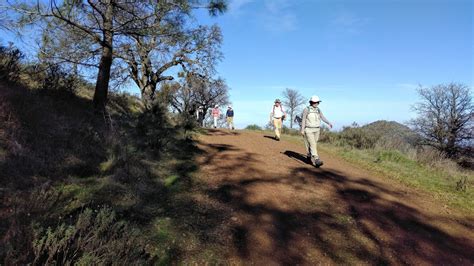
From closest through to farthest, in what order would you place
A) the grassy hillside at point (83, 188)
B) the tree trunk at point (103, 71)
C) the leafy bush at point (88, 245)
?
the leafy bush at point (88, 245) < the grassy hillside at point (83, 188) < the tree trunk at point (103, 71)

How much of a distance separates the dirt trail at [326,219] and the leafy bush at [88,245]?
124 centimetres

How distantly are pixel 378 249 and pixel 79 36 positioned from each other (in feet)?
31.5

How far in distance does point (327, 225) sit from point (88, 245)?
3.59 m

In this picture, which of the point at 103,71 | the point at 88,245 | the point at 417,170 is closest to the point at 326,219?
the point at 88,245

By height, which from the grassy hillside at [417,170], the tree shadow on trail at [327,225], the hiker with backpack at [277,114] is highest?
the hiker with backpack at [277,114]

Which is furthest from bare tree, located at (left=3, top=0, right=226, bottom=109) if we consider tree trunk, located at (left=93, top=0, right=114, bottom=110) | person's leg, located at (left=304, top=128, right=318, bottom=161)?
person's leg, located at (left=304, top=128, right=318, bottom=161)

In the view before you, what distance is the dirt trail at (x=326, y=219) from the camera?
4676 millimetres

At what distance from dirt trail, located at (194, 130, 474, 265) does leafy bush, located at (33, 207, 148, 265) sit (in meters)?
1.24

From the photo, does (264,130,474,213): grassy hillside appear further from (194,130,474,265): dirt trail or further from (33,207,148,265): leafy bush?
(33,207,148,265): leafy bush

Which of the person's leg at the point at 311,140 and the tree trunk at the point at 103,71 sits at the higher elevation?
the tree trunk at the point at 103,71

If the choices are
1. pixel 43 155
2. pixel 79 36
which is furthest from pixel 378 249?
pixel 79 36

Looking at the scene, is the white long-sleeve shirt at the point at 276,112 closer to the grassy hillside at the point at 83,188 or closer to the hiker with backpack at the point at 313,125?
the hiker with backpack at the point at 313,125

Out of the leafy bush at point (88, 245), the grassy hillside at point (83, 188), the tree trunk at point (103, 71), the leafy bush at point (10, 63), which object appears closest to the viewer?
the leafy bush at point (88, 245)

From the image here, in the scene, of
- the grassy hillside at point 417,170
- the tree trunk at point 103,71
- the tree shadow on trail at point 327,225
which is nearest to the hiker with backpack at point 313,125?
the tree shadow on trail at point 327,225
